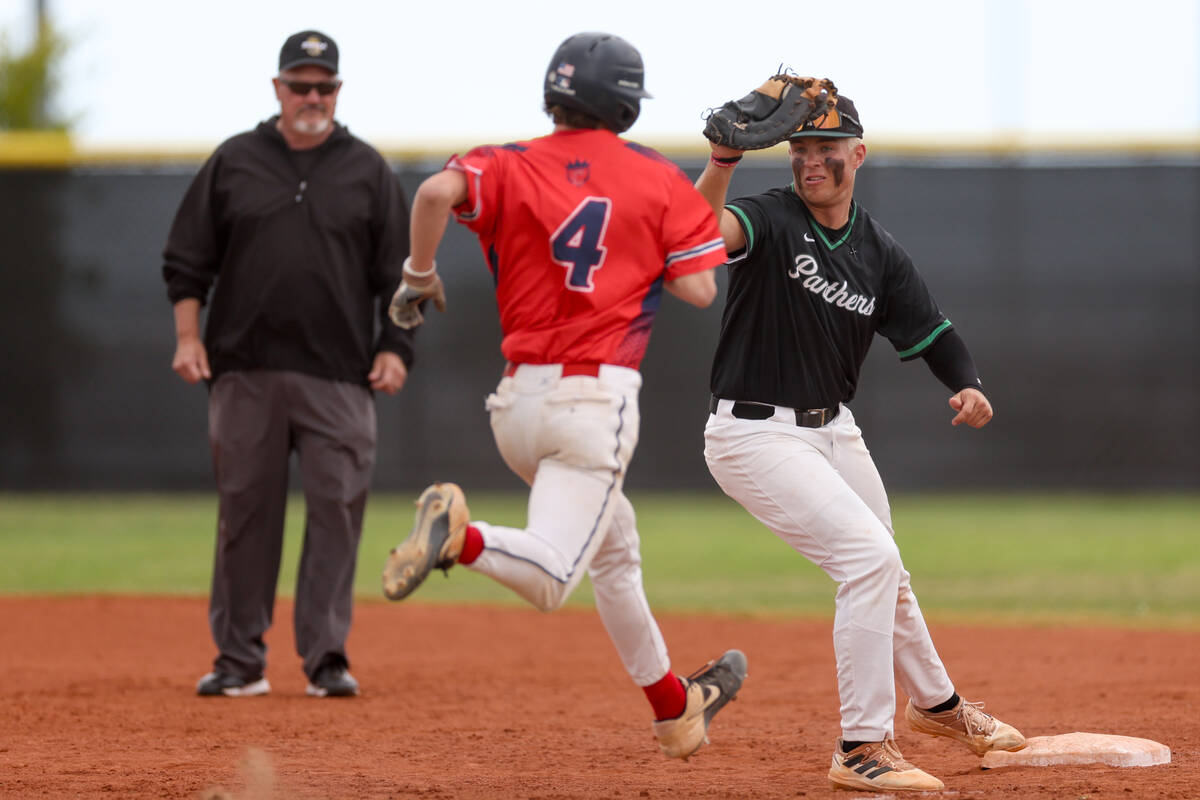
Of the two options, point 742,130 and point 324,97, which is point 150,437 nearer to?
point 324,97

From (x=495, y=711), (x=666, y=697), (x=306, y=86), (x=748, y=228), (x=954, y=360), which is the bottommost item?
(x=495, y=711)

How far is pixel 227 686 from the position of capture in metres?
Result: 5.32

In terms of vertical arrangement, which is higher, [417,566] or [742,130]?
[742,130]

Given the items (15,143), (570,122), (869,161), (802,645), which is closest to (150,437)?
(15,143)

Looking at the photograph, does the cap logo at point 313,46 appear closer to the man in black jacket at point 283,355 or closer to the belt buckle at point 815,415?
the man in black jacket at point 283,355

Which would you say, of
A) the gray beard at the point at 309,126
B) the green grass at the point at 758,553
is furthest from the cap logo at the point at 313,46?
the green grass at the point at 758,553

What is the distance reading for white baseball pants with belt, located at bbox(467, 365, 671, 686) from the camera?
3.44 meters

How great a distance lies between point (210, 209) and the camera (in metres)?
5.52

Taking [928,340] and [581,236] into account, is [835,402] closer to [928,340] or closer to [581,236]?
[928,340]

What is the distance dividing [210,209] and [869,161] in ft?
27.8

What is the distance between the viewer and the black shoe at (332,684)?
17.5 feet

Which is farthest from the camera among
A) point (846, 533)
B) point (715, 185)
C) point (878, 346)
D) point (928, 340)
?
point (878, 346)

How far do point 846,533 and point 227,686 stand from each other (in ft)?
8.41

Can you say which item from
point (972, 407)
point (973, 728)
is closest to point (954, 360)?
point (972, 407)
